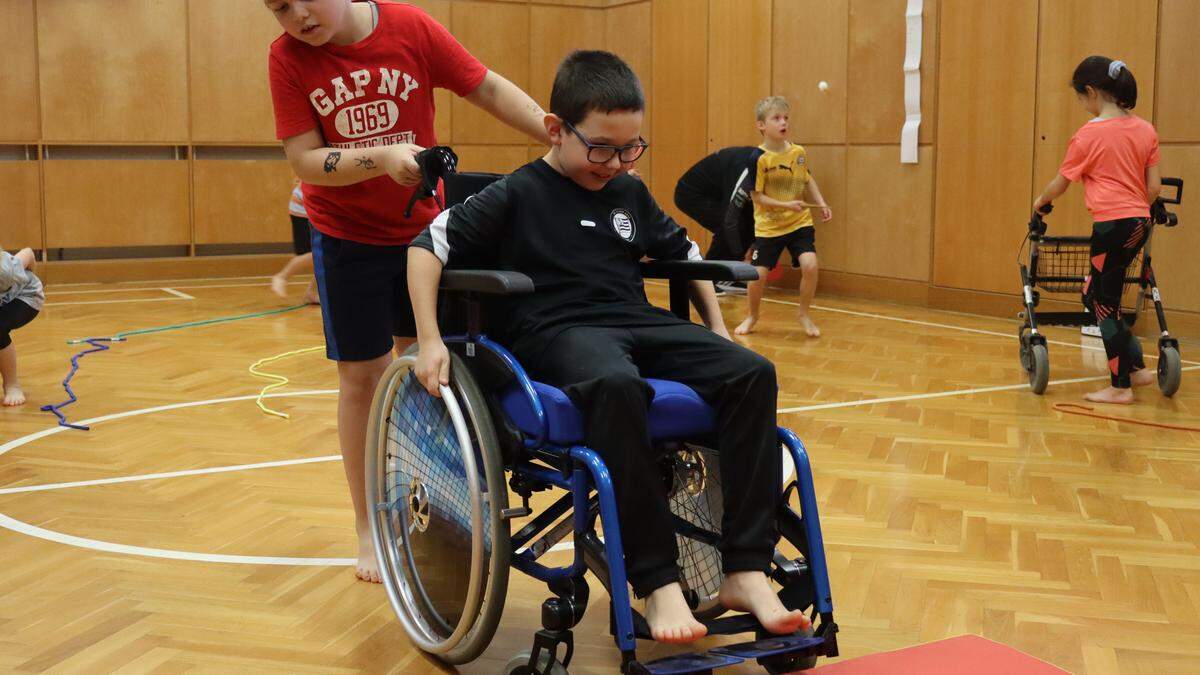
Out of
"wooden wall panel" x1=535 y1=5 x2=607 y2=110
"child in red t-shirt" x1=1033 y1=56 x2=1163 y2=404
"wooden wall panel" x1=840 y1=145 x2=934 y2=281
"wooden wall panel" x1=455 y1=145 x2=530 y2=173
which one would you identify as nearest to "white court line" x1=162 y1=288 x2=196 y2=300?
"wooden wall panel" x1=455 y1=145 x2=530 y2=173

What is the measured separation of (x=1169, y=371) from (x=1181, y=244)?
65.7 inches

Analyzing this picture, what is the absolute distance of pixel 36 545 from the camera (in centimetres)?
294

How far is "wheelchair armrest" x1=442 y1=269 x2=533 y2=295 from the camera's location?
201 cm

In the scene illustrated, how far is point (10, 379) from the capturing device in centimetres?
462

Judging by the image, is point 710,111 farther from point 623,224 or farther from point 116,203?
point 623,224

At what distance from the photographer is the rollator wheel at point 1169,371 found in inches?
187

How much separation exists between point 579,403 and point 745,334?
4.58 metres

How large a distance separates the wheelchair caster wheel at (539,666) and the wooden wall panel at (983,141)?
5.60 metres

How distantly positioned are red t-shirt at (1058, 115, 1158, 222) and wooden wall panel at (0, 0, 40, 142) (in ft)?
22.9

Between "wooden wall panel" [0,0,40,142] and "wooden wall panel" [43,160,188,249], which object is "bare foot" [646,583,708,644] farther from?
"wooden wall panel" [0,0,40,142]

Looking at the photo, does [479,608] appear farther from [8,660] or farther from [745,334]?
[745,334]

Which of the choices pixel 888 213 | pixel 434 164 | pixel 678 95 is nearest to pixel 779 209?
pixel 888 213

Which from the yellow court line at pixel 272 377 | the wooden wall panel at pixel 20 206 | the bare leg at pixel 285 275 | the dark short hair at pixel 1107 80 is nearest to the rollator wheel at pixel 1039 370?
the dark short hair at pixel 1107 80

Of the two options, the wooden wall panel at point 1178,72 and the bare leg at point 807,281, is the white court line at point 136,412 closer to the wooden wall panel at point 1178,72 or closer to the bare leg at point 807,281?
the bare leg at point 807,281
